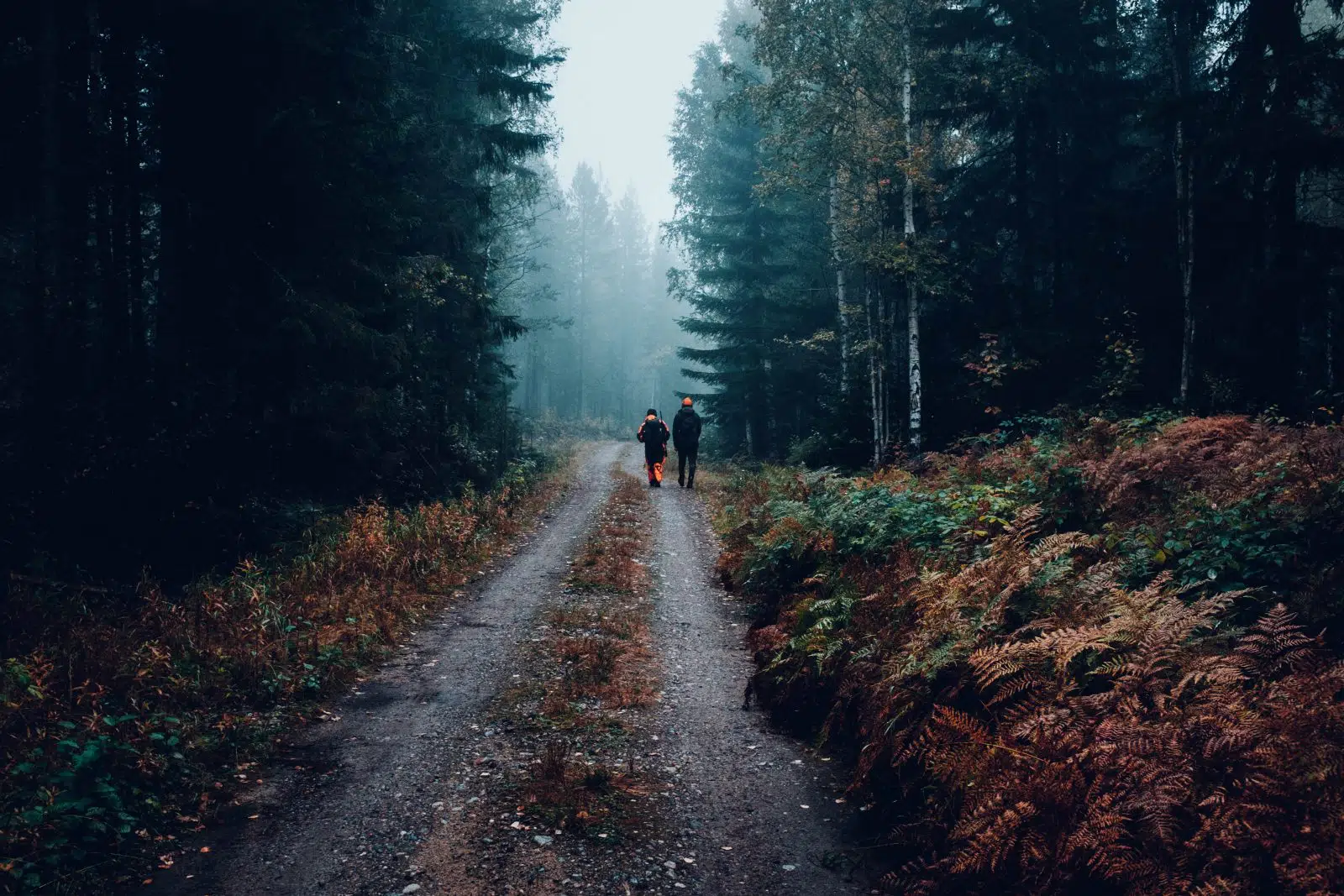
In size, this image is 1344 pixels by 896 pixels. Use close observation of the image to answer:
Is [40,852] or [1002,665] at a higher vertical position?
[1002,665]

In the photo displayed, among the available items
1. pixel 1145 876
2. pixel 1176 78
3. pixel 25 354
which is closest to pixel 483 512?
pixel 25 354

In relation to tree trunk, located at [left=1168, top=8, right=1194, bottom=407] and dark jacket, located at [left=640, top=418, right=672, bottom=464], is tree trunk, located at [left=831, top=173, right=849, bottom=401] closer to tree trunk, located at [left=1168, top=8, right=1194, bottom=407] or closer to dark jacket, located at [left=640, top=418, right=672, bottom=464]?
dark jacket, located at [left=640, top=418, right=672, bottom=464]

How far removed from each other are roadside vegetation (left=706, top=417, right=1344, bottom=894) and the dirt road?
47 centimetres

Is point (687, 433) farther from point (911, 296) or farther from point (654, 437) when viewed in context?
point (911, 296)

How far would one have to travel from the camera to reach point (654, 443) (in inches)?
884

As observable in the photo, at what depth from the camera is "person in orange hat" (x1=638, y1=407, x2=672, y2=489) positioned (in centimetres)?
2219

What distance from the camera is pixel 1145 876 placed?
3.39 metres

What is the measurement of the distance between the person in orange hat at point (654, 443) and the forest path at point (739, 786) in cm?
1270

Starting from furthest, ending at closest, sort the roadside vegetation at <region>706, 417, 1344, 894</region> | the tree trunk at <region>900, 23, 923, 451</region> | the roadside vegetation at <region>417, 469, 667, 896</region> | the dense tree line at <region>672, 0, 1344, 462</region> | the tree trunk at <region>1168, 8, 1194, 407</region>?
1. the tree trunk at <region>900, 23, 923, 451</region>
2. the tree trunk at <region>1168, 8, 1194, 407</region>
3. the dense tree line at <region>672, 0, 1344, 462</region>
4. the roadside vegetation at <region>417, 469, 667, 896</region>
5. the roadside vegetation at <region>706, 417, 1344, 894</region>

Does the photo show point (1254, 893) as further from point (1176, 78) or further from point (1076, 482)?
point (1176, 78)

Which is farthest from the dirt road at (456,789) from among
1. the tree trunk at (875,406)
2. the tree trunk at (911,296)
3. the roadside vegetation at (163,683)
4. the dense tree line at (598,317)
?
the dense tree line at (598,317)

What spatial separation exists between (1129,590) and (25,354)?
13.0m

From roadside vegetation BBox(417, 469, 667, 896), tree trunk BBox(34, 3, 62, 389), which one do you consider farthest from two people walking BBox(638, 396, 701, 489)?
tree trunk BBox(34, 3, 62, 389)

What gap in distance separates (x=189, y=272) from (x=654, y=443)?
13.4 m
